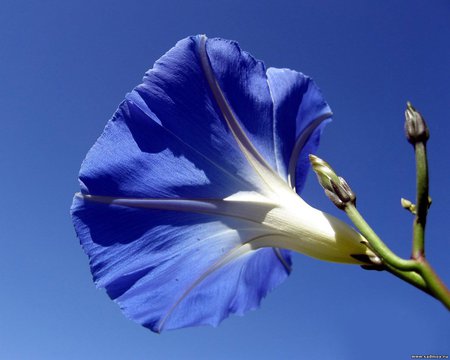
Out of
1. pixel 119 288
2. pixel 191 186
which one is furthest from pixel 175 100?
pixel 119 288

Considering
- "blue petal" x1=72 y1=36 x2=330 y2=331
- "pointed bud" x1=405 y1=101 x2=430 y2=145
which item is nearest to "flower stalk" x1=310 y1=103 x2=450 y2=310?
"pointed bud" x1=405 y1=101 x2=430 y2=145

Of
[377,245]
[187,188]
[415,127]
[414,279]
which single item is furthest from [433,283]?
[187,188]

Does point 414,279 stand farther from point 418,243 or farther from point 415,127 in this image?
point 415,127

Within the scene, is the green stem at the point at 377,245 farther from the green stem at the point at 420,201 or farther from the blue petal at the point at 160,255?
the blue petal at the point at 160,255

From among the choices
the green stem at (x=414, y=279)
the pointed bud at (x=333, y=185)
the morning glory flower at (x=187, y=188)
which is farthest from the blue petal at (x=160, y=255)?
the green stem at (x=414, y=279)

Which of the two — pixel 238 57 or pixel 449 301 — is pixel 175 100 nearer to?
pixel 238 57

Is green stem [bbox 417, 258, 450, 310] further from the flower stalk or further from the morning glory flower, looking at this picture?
the morning glory flower
